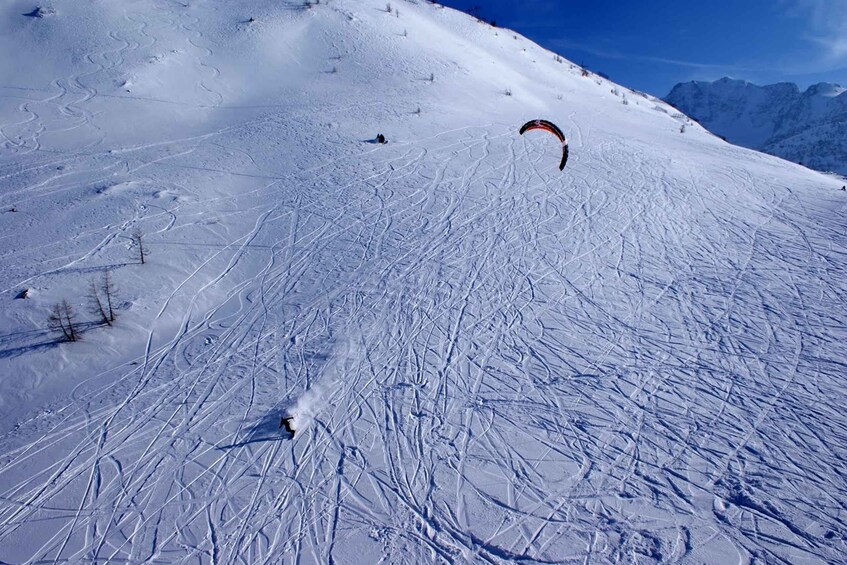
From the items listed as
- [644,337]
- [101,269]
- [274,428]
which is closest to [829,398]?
[644,337]

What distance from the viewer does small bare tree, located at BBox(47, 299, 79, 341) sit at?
7.79 m

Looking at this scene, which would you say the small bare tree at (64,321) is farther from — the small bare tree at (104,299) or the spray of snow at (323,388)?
the spray of snow at (323,388)

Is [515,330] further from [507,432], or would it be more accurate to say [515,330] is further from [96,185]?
[96,185]

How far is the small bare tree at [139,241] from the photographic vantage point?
9.84 metres

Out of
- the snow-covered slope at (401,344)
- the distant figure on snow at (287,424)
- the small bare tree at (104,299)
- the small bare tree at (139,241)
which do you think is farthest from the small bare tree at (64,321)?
the distant figure on snow at (287,424)

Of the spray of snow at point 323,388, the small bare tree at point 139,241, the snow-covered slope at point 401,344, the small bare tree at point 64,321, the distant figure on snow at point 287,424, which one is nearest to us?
the snow-covered slope at point 401,344

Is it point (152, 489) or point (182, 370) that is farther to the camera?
point (182, 370)

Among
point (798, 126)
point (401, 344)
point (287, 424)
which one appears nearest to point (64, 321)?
point (287, 424)

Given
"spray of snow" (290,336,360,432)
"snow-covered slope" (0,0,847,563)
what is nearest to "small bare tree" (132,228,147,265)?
"snow-covered slope" (0,0,847,563)

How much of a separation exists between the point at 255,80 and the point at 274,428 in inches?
694

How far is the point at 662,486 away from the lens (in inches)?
228

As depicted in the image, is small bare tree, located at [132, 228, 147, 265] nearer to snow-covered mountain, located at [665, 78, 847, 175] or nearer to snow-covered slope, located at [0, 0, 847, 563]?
snow-covered slope, located at [0, 0, 847, 563]

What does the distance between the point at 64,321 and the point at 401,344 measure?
225 inches

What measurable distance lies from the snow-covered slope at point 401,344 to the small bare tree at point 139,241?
122 mm
